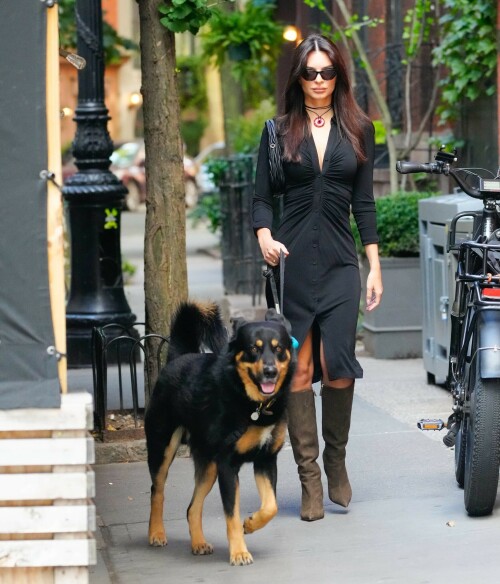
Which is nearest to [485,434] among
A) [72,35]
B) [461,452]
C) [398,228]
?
[461,452]

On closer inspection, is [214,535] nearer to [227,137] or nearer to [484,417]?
[484,417]

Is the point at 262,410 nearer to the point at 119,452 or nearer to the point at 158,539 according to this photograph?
the point at 158,539

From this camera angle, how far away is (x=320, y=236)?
19.9ft

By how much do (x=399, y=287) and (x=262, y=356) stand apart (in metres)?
5.53

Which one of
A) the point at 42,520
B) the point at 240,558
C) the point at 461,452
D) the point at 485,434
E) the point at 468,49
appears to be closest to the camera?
the point at 42,520

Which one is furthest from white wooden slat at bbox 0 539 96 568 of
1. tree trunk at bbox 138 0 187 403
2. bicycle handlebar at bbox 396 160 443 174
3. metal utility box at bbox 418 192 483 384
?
metal utility box at bbox 418 192 483 384

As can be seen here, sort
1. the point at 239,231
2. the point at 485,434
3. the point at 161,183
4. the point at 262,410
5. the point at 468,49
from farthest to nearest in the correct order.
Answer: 1. the point at 239,231
2. the point at 468,49
3. the point at 161,183
4. the point at 485,434
5. the point at 262,410

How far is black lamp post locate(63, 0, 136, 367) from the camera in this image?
34.7 feet

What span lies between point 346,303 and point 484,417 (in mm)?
836

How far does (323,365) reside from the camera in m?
6.08

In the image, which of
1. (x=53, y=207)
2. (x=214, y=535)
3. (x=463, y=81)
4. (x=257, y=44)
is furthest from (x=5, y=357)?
(x=257, y=44)

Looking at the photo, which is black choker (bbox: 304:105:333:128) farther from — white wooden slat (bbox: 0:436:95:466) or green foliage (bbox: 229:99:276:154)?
green foliage (bbox: 229:99:276:154)

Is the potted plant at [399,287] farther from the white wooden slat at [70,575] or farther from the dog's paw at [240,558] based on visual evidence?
the white wooden slat at [70,575]

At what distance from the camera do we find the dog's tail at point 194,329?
229 inches
